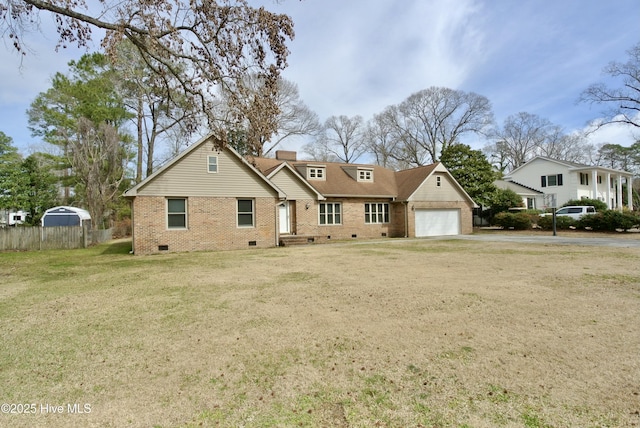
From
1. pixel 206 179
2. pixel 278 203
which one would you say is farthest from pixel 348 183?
pixel 206 179

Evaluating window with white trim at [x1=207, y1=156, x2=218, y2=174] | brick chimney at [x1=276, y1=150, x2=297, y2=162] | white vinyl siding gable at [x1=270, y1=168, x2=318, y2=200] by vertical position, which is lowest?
white vinyl siding gable at [x1=270, y1=168, x2=318, y2=200]

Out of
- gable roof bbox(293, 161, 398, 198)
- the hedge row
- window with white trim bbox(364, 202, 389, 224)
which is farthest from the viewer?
window with white trim bbox(364, 202, 389, 224)

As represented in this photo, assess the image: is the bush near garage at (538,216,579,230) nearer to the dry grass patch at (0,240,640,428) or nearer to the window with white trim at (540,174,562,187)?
the window with white trim at (540,174,562,187)

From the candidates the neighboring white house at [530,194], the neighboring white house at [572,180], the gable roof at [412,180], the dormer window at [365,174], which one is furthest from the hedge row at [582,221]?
the dormer window at [365,174]

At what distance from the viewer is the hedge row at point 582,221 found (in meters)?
22.2

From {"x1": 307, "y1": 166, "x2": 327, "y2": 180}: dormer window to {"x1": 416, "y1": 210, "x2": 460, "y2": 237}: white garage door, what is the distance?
7.08 meters

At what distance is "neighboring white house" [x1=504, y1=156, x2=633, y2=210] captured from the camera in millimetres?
36156

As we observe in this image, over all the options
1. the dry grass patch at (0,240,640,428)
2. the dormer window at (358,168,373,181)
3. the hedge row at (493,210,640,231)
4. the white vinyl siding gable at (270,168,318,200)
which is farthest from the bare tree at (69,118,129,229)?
the hedge row at (493,210,640,231)

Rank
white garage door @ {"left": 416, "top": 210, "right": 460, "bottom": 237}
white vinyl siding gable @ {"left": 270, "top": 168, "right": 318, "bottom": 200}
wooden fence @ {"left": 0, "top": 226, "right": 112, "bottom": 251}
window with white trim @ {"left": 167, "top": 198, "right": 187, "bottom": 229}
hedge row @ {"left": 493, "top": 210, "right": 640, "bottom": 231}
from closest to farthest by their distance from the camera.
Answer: window with white trim @ {"left": 167, "top": 198, "right": 187, "bottom": 229}
wooden fence @ {"left": 0, "top": 226, "right": 112, "bottom": 251}
white vinyl siding gable @ {"left": 270, "top": 168, "right": 318, "bottom": 200}
hedge row @ {"left": 493, "top": 210, "right": 640, "bottom": 231}
white garage door @ {"left": 416, "top": 210, "right": 460, "bottom": 237}

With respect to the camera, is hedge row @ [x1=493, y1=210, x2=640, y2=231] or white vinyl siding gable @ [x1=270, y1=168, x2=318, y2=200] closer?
white vinyl siding gable @ [x1=270, y1=168, x2=318, y2=200]

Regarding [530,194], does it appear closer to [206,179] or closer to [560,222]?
[560,222]

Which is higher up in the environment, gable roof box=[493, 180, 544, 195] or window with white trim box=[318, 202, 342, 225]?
gable roof box=[493, 180, 544, 195]

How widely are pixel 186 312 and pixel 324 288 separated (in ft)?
9.50

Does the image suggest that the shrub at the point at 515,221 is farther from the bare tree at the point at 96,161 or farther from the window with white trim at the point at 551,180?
the bare tree at the point at 96,161
